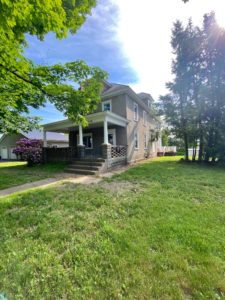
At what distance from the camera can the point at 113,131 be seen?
14891 millimetres

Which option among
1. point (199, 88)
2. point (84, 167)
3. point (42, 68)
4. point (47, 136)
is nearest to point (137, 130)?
point (199, 88)

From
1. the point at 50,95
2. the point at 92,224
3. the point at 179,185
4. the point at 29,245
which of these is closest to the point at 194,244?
the point at 92,224

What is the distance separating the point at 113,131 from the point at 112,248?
1239 cm

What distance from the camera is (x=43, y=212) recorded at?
429 cm

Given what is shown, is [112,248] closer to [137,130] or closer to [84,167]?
[84,167]

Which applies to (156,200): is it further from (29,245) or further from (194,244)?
(29,245)

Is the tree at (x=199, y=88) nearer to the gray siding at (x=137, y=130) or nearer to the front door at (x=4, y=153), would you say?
the gray siding at (x=137, y=130)

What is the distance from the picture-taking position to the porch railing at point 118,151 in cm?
1265

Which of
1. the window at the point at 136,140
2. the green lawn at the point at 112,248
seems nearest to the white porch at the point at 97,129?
the window at the point at 136,140

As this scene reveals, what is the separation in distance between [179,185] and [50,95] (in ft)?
19.2

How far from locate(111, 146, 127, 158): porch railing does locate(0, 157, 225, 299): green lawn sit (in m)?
7.46

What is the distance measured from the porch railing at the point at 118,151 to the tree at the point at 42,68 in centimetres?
631

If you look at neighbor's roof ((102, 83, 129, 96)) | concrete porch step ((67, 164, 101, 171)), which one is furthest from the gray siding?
concrete porch step ((67, 164, 101, 171))

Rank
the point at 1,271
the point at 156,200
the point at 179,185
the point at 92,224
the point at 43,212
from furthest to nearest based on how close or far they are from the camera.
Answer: the point at 179,185
the point at 156,200
the point at 43,212
the point at 92,224
the point at 1,271
